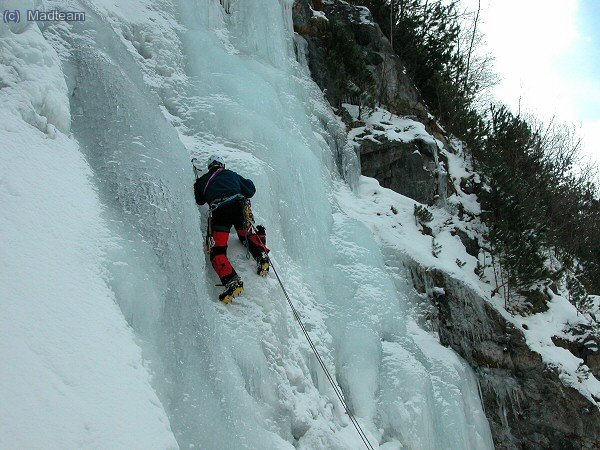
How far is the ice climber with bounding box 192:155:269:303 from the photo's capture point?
5156 millimetres

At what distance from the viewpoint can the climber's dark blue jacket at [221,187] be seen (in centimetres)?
529

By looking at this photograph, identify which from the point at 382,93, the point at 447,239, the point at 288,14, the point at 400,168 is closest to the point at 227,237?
the point at 447,239

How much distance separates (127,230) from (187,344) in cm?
98

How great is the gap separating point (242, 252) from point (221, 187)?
733 millimetres

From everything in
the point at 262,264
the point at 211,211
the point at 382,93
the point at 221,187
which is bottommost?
the point at 262,264

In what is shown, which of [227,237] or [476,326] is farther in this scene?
[476,326]

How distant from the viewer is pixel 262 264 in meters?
5.40

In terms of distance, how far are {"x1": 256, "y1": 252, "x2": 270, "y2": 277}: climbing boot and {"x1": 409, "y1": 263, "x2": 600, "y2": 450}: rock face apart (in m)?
3.71

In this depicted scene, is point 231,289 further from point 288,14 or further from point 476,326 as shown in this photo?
point 288,14

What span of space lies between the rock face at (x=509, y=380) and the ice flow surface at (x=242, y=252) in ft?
1.46

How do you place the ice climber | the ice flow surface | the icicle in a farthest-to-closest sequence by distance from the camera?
the icicle, the ice climber, the ice flow surface

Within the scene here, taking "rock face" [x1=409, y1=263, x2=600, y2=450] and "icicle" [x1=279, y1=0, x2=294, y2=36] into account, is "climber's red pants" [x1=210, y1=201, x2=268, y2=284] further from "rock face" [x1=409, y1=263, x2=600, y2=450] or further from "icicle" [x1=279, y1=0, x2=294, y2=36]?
"icicle" [x1=279, y1=0, x2=294, y2=36]

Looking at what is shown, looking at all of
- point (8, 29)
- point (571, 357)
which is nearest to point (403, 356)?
point (571, 357)

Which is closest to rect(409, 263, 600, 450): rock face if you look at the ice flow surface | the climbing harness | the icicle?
the ice flow surface
